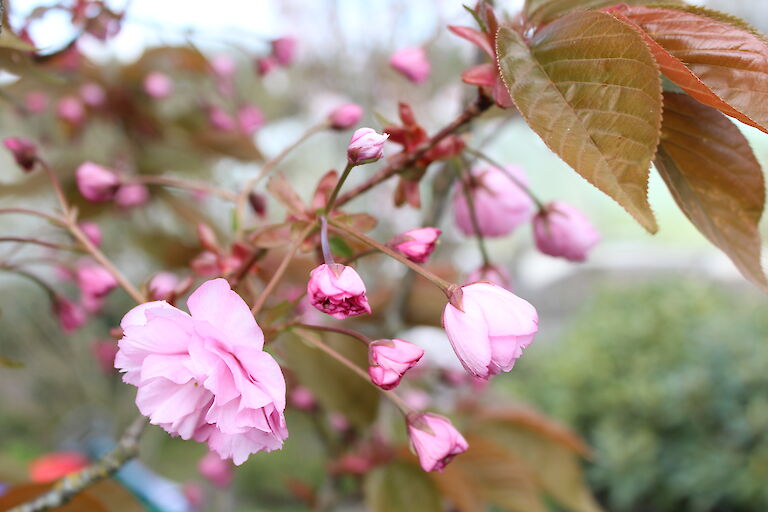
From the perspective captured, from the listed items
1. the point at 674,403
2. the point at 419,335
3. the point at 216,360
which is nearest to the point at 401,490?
the point at 216,360

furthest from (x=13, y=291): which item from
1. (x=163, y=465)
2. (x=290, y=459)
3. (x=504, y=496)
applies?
(x=504, y=496)

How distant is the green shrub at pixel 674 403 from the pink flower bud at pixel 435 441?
1735 mm

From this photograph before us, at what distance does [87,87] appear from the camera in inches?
40.2

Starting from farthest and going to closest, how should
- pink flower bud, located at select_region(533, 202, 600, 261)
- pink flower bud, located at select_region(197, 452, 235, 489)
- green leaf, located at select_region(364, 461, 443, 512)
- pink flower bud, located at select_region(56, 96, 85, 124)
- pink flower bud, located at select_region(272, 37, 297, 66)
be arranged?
pink flower bud, located at select_region(197, 452, 235, 489)
pink flower bud, located at select_region(56, 96, 85, 124)
pink flower bud, located at select_region(272, 37, 297, 66)
green leaf, located at select_region(364, 461, 443, 512)
pink flower bud, located at select_region(533, 202, 600, 261)

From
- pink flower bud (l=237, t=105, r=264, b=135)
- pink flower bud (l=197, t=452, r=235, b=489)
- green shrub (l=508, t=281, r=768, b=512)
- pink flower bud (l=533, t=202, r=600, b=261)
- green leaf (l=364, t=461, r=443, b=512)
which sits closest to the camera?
pink flower bud (l=533, t=202, r=600, b=261)

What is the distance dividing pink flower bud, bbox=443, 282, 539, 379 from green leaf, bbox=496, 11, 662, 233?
0.07m

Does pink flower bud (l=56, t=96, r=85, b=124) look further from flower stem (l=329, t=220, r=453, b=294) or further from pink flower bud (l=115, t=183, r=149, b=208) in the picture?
flower stem (l=329, t=220, r=453, b=294)

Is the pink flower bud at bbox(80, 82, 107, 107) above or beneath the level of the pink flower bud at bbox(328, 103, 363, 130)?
beneath

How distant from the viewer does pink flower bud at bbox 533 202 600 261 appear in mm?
490

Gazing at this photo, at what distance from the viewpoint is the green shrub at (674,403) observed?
1.88 meters

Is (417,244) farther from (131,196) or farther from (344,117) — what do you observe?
(131,196)

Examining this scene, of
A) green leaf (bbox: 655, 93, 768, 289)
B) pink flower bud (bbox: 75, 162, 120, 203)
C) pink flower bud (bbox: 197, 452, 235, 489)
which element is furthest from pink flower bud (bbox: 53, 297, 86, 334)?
pink flower bud (bbox: 197, 452, 235, 489)

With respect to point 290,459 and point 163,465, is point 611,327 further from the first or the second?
point 163,465

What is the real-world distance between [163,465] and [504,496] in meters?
1.89
